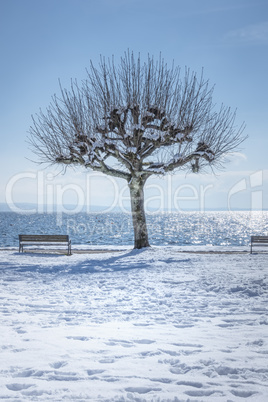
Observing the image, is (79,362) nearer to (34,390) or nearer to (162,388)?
(34,390)

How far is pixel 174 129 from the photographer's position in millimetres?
13508

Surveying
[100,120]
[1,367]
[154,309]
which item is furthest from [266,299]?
[100,120]

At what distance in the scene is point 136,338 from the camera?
4035 millimetres

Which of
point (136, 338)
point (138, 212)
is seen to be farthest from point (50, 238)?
point (136, 338)

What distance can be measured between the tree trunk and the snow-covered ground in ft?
18.5

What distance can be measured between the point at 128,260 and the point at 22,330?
268 inches

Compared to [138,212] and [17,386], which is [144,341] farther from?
[138,212]

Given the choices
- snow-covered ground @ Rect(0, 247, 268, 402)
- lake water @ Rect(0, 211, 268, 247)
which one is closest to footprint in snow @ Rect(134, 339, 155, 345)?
snow-covered ground @ Rect(0, 247, 268, 402)

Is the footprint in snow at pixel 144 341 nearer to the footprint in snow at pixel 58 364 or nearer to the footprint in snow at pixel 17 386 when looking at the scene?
the footprint in snow at pixel 58 364

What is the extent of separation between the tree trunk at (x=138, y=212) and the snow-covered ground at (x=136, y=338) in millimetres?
5651

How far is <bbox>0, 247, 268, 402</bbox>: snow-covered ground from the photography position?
9.23 feet

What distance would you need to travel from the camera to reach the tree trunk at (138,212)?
46.0ft

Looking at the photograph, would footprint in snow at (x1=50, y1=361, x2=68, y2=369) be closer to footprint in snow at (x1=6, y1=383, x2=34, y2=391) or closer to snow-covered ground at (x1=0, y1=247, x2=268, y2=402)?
snow-covered ground at (x1=0, y1=247, x2=268, y2=402)

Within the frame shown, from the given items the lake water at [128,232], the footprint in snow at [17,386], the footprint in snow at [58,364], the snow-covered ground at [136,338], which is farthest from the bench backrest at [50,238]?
the lake water at [128,232]
